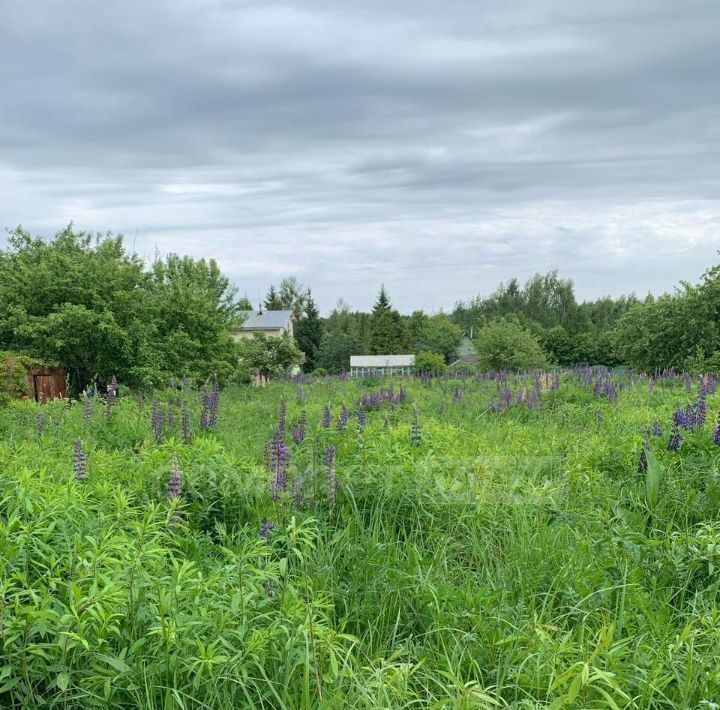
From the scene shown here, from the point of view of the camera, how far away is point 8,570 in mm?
3197

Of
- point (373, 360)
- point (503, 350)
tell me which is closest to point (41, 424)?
point (503, 350)

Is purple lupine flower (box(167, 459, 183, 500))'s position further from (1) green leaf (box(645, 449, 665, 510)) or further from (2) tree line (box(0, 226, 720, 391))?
(2) tree line (box(0, 226, 720, 391))

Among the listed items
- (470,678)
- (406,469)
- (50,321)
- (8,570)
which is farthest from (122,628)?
(50,321)

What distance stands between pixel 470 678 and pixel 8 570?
2129 millimetres

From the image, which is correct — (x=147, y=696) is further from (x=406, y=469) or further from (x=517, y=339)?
(x=517, y=339)

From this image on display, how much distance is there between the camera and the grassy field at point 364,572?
2.66 m

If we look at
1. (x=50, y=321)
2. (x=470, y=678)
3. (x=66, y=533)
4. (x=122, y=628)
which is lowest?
(x=470, y=678)

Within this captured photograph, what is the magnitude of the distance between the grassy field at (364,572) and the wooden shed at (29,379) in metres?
5.78

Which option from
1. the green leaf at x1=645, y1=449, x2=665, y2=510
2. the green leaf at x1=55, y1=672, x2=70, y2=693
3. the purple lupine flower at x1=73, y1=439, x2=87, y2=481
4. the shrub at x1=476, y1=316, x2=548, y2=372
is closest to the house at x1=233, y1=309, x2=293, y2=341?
the shrub at x1=476, y1=316, x2=548, y2=372

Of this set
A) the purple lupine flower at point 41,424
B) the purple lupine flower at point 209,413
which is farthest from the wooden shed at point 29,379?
the purple lupine flower at point 209,413

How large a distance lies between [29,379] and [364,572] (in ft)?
45.6

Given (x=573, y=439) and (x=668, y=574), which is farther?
(x=573, y=439)

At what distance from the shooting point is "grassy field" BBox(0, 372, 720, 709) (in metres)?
2.66

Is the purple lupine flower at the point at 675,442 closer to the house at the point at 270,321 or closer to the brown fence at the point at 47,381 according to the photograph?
the brown fence at the point at 47,381
